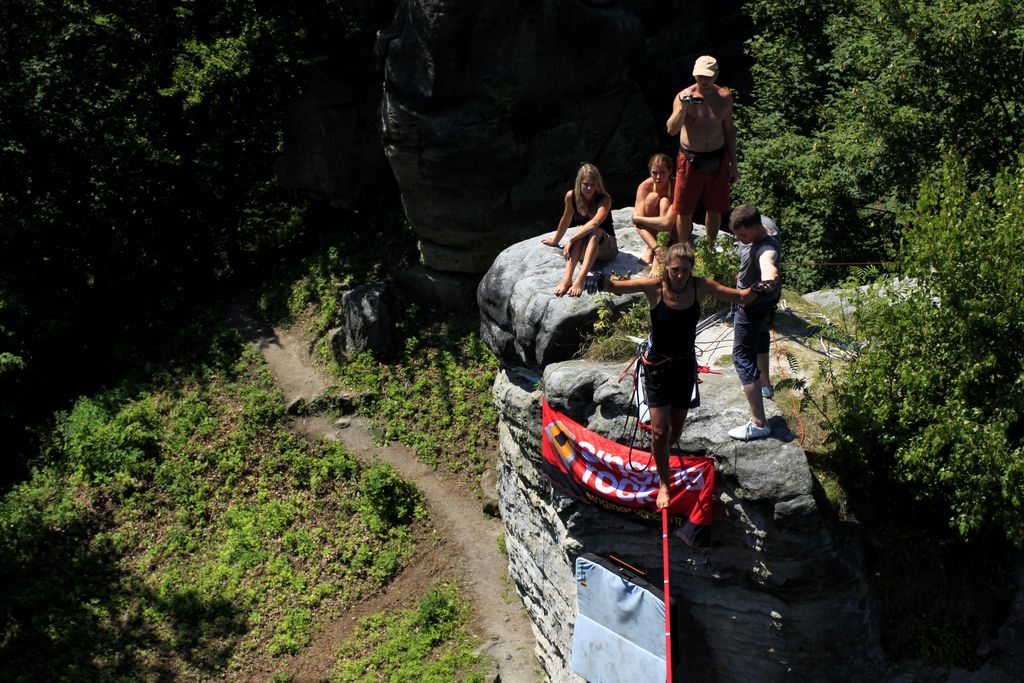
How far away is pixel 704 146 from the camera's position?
9.44m

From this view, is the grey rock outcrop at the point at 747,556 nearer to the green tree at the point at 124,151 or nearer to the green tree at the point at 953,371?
the green tree at the point at 953,371

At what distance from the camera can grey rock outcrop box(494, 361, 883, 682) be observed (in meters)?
8.12

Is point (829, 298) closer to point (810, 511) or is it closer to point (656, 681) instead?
point (810, 511)

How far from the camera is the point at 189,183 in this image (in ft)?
69.4

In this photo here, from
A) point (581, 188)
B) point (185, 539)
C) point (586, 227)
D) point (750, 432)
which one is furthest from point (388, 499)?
point (750, 432)

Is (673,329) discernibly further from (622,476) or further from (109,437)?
(109,437)

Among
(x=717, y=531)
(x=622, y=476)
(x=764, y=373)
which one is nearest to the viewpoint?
(x=764, y=373)

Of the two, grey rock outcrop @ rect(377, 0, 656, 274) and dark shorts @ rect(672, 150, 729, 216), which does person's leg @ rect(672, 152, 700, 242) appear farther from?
grey rock outcrop @ rect(377, 0, 656, 274)

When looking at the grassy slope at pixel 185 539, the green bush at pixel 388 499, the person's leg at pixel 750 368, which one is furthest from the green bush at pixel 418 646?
the person's leg at pixel 750 368

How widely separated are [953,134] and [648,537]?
274 inches

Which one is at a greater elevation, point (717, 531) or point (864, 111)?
point (864, 111)

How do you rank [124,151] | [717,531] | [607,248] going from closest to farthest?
1. [717,531]
2. [607,248]
3. [124,151]

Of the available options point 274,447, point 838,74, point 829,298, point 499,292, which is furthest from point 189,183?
point 829,298

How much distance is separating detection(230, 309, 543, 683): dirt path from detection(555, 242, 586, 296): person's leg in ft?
18.5
